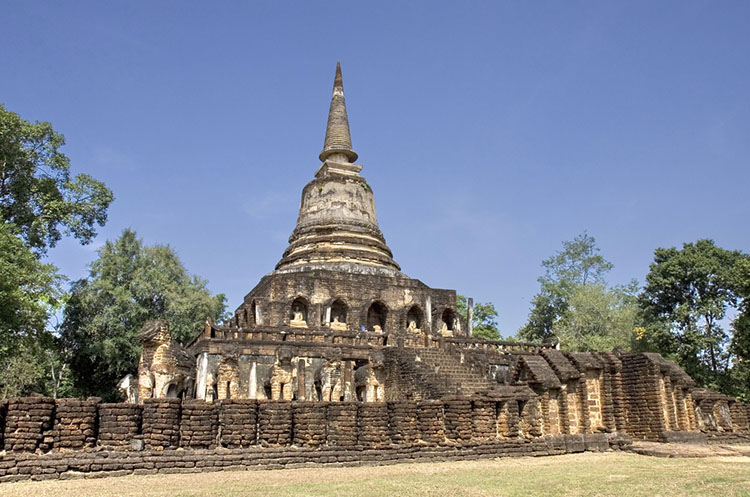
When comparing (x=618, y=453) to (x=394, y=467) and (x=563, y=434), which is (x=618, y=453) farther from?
(x=394, y=467)

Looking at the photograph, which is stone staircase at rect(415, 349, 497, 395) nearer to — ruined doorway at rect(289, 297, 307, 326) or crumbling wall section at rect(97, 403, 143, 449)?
ruined doorway at rect(289, 297, 307, 326)

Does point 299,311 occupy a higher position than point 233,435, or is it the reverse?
point 299,311

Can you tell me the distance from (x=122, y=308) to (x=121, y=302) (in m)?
0.42

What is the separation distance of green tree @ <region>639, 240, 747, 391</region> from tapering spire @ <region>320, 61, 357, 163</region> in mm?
17703

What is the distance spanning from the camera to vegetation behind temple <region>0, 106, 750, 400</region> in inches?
951

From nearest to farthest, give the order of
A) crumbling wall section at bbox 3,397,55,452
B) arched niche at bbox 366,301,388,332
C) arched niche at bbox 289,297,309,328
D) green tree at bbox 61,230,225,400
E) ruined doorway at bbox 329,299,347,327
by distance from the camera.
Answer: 1. crumbling wall section at bbox 3,397,55,452
2. arched niche at bbox 289,297,309,328
3. ruined doorway at bbox 329,299,347,327
4. arched niche at bbox 366,301,388,332
5. green tree at bbox 61,230,225,400

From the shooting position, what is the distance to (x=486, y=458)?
12469mm

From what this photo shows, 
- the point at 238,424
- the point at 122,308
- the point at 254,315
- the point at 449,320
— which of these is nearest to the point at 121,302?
the point at 122,308

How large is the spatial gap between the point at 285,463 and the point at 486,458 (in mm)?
4119

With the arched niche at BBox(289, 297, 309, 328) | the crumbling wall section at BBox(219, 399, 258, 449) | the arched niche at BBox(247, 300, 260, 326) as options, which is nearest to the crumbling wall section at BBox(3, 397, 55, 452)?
the crumbling wall section at BBox(219, 399, 258, 449)

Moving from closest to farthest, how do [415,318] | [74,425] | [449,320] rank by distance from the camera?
[74,425], [415,318], [449,320]

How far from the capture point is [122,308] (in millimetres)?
32781

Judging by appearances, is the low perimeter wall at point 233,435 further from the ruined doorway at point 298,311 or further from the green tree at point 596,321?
the green tree at point 596,321

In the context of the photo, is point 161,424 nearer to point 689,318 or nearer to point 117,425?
point 117,425
